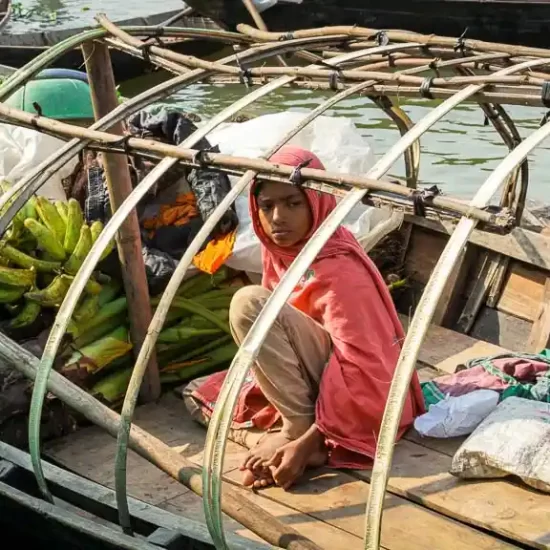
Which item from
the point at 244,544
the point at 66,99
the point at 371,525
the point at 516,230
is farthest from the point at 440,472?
the point at 66,99

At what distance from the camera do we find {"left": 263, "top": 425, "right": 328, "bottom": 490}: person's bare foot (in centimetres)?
279

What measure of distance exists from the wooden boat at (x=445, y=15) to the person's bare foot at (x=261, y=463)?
10.2 meters

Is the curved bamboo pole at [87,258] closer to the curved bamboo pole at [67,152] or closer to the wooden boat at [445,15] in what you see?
the curved bamboo pole at [67,152]

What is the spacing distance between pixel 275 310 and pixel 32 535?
1140 mm

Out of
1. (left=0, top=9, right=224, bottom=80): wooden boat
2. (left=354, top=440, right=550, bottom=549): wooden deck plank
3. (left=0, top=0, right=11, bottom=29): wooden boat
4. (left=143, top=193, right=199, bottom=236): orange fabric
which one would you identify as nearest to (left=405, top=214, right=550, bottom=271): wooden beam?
(left=143, top=193, right=199, bottom=236): orange fabric

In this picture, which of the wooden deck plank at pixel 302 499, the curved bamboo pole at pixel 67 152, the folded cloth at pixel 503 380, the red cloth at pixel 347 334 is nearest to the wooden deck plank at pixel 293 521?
the wooden deck plank at pixel 302 499

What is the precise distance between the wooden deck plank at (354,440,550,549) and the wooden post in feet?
3.25

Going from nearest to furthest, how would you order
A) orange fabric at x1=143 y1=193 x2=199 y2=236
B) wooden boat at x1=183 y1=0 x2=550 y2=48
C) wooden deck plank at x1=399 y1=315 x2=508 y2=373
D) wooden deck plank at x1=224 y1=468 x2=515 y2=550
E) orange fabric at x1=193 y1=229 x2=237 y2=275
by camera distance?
wooden deck plank at x1=224 y1=468 x2=515 y2=550 → orange fabric at x1=193 y1=229 x2=237 y2=275 → wooden deck plank at x1=399 y1=315 x2=508 y2=373 → orange fabric at x1=143 y1=193 x2=199 y2=236 → wooden boat at x1=183 y1=0 x2=550 y2=48

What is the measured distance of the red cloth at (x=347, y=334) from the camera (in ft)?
9.32

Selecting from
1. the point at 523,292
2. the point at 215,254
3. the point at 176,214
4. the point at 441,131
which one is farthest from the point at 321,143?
the point at 441,131

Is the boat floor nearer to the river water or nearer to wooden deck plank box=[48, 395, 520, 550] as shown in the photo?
wooden deck plank box=[48, 395, 520, 550]

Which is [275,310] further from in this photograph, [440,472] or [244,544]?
[440,472]

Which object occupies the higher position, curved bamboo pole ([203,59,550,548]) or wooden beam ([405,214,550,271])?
curved bamboo pole ([203,59,550,548])

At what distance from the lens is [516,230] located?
12.9 feet
